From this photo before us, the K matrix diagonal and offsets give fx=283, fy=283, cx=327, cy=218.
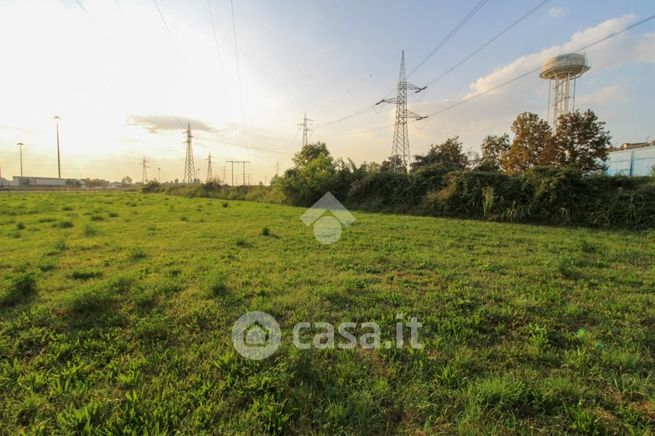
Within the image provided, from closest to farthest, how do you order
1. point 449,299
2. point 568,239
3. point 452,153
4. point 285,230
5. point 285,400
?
1. point 285,400
2. point 449,299
3. point 568,239
4. point 285,230
5. point 452,153

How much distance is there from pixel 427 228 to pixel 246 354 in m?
7.94

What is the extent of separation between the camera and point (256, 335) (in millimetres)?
2824

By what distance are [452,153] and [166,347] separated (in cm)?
3442

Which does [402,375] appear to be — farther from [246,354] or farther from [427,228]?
[427,228]

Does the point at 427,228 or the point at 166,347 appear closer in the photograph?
the point at 166,347

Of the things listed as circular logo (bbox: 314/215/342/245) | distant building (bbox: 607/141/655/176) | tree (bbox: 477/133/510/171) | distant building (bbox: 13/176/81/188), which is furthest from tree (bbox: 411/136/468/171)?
distant building (bbox: 13/176/81/188)

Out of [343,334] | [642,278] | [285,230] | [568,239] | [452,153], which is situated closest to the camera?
[343,334]

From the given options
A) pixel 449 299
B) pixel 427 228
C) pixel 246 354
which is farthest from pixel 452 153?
pixel 246 354

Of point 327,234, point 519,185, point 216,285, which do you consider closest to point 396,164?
point 519,185

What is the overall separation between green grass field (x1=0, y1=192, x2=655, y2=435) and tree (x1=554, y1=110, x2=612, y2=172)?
2186cm

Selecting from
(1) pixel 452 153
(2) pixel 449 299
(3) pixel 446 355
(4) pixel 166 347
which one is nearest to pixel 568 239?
(2) pixel 449 299

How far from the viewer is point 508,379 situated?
2.15 m

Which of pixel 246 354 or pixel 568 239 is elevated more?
pixel 568 239

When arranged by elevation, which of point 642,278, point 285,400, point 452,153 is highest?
point 452,153
